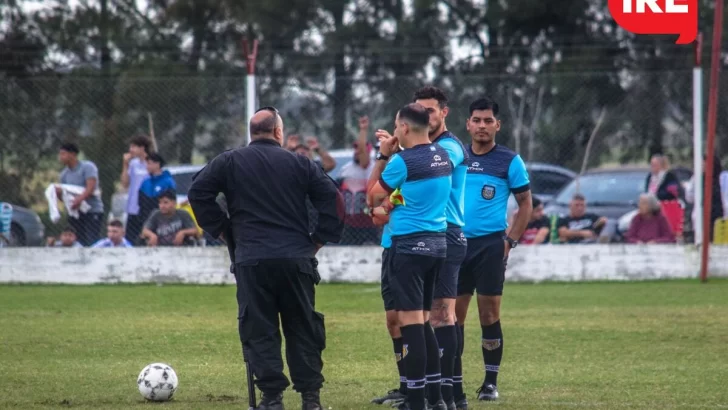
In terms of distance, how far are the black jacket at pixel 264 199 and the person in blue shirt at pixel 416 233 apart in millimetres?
483

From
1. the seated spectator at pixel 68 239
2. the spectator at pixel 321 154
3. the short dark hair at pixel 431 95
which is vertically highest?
the short dark hair at pixel 431 95

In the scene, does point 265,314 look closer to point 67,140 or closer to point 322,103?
point 322,103

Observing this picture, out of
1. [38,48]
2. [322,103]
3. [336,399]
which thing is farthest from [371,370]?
[38,48]

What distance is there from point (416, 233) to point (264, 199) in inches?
38.3

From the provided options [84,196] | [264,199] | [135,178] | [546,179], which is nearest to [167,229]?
[135,178]

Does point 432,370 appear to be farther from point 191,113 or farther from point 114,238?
point 191,113

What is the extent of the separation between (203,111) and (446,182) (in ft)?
36.8

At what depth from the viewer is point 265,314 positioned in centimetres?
766

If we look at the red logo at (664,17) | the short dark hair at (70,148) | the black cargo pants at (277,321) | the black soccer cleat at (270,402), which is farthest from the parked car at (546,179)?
the black soccer cleat at (270,402)

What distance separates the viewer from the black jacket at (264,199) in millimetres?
7629

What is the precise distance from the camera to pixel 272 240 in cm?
761

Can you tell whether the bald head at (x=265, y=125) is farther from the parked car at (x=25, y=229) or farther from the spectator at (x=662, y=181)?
the spectator at (x=662, y=181)

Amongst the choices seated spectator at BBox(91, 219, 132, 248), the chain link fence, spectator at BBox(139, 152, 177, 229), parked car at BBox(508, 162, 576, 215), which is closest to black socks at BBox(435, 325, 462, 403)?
the chain link fence

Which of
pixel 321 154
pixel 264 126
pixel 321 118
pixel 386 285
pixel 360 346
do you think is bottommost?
pixel 360 346
